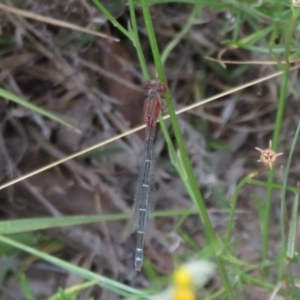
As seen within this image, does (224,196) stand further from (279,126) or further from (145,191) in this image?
(279,126)

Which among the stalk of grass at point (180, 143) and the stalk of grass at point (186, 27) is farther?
the stalk of grass at point (186, 27)

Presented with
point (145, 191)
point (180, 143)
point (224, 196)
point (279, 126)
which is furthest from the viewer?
point (224, 196)

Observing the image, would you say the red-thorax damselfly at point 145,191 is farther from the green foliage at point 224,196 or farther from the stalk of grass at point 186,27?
the stalk of grass at point 186,27

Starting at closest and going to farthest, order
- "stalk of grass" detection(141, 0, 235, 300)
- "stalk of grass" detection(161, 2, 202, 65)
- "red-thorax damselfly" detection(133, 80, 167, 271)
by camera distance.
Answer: "stalk of grass" detection(141, 0, 235, 300) < "red-thorax damselfly" detection(133, 80, 167, 271) < "stalk of grass" detection(161, 2, 202, 65)

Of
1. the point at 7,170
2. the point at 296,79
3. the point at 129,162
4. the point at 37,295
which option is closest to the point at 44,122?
the point at 7,170

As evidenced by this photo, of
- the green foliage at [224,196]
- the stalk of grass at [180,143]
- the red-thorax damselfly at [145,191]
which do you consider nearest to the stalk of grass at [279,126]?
the green foliage at [224,196]

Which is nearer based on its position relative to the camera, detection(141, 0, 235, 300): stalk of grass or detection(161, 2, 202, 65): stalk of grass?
detection(141, 0, 235, 300): stalk of grass

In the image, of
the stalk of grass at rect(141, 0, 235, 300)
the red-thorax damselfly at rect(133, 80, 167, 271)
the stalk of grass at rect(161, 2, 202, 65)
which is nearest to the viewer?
the stalk of grass at rect(141, 0, 235, 300)

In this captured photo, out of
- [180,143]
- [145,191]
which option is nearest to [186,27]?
[145,191]

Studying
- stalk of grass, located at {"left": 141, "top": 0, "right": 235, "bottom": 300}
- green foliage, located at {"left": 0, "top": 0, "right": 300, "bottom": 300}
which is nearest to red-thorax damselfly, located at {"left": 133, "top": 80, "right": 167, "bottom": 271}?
green foliage, located at {"left": 0, "top": 0, "right": 300, "bottom": 300}

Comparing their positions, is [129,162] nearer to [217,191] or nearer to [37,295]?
[217,191]

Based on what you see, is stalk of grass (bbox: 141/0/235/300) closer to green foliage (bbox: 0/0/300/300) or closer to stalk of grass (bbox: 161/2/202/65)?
green foliage (bbox: 0/0/300/300)

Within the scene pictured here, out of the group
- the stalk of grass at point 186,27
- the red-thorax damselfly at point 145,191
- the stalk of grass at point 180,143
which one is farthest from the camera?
the stalk of grass at point 186,27
